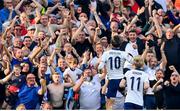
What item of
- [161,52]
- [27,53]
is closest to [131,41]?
[161,52]

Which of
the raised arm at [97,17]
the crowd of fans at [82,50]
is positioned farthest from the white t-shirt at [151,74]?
the raised arm at [97,17]

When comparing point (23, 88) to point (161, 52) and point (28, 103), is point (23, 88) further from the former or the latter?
point (161, 52)

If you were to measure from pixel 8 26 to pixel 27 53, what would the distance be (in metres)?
1.68

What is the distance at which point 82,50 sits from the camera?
26.6m

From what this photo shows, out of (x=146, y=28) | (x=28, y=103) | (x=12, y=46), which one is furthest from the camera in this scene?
(x=146, y=28)

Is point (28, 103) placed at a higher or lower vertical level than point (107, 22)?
lower

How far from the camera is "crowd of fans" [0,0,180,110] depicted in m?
24.3

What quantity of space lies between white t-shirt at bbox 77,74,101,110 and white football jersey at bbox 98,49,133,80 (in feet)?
1.40

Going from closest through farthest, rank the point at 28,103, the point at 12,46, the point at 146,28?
the point at 28,103 → the point at 12,46 → the point at 146,28

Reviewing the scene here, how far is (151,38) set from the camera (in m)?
26.7

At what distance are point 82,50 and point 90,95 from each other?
228 centimetres

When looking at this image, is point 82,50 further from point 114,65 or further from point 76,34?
point 114,65

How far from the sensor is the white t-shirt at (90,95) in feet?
80.6

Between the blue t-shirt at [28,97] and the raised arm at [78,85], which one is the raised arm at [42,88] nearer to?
the blue t-shirt at [28,97]
